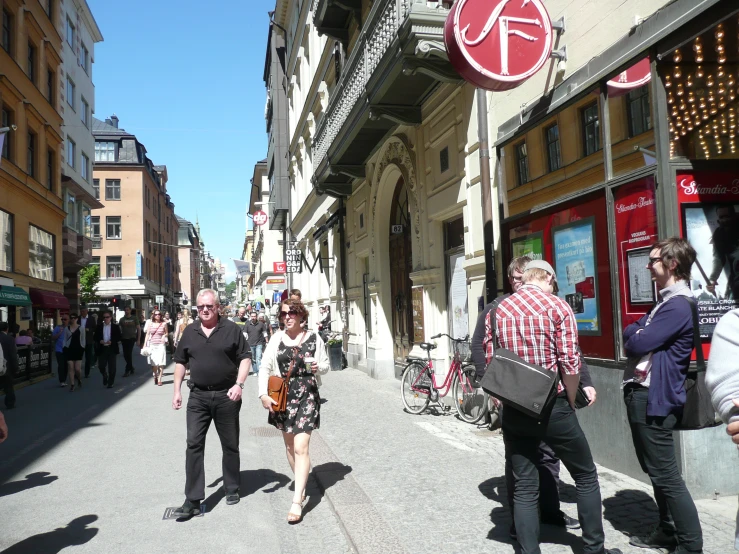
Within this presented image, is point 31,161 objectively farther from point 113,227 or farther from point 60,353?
point 113,227

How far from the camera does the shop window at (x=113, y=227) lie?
54.9m

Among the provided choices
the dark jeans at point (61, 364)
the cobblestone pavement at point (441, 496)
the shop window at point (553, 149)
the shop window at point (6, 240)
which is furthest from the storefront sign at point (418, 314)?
the shop window at point (6, 240)

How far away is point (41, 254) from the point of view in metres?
25.2

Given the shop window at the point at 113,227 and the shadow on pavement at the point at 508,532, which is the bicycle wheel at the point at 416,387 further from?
the shop window at the point at 113,227

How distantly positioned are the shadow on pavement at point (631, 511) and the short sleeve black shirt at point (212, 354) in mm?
3214

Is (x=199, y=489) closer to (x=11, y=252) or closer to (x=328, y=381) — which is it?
(x=328, y=381)

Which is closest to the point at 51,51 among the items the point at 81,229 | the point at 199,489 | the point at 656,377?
the point at 81,229

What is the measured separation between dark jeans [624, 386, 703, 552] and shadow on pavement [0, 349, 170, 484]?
6006 millimetres

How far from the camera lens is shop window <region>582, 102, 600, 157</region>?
6523 millimetres

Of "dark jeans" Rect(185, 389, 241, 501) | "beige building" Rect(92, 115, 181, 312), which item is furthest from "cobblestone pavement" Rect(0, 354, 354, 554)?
"beige building" Rect(92, 115, 181, 312)

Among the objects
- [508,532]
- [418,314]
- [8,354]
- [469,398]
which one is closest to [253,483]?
[508,532]

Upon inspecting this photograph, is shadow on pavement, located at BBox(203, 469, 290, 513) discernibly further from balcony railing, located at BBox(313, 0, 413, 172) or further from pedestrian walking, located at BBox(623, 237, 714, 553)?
balcony railing, located at BBox(313, 0, 413, 172)

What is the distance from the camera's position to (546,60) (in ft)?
23.1

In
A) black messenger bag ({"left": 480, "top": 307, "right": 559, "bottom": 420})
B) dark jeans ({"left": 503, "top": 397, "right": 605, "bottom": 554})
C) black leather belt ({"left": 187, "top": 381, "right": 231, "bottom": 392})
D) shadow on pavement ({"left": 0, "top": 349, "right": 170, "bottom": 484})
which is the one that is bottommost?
shadow on pavement ({"left": 0, "top": 349, "right": 170, "bottom": 484})
